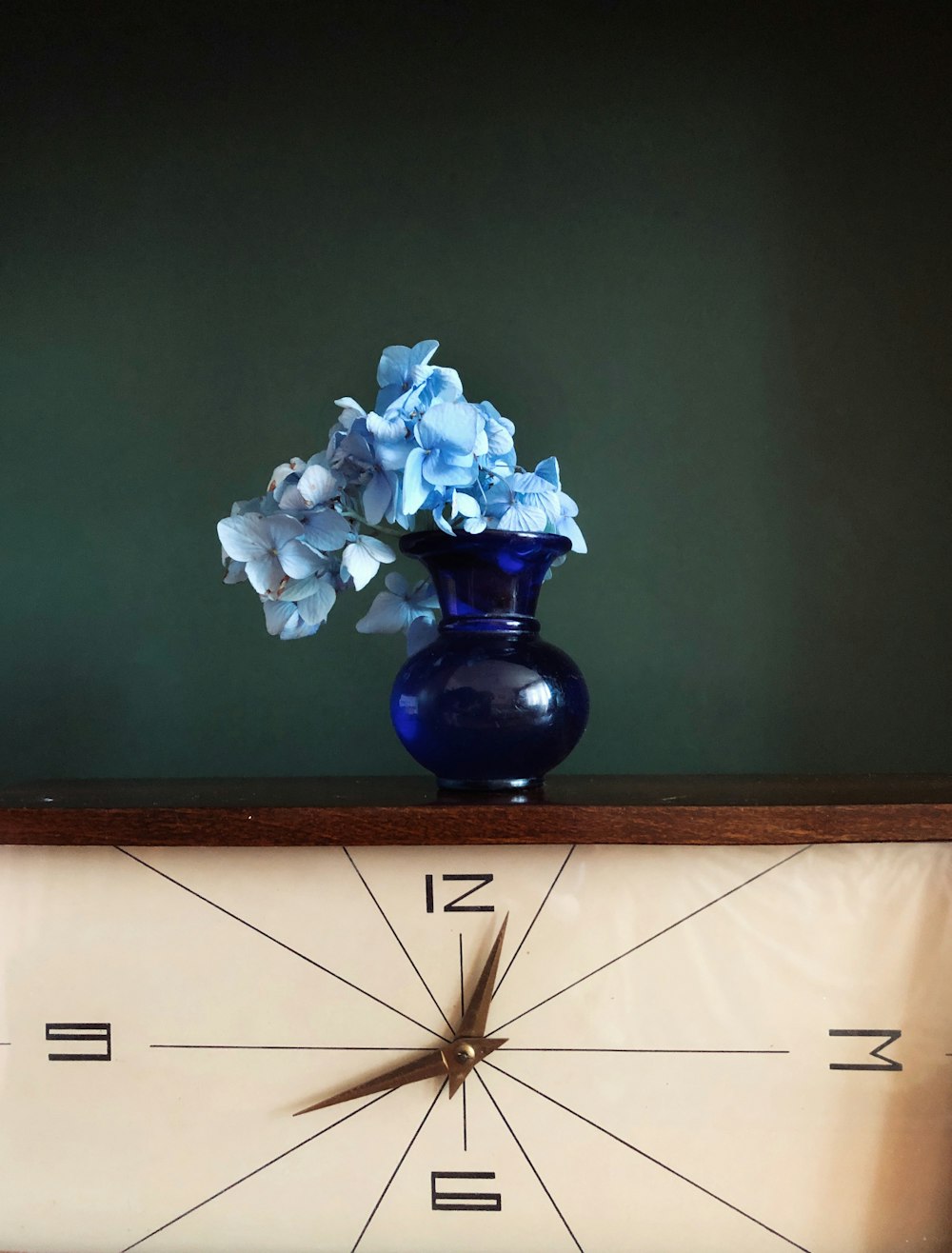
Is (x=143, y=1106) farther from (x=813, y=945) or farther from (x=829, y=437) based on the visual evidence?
(x=829, y=437)

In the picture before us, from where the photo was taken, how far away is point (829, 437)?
44.6 inches

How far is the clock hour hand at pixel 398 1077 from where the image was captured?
2.43ft

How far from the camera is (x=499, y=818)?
0.72 metres

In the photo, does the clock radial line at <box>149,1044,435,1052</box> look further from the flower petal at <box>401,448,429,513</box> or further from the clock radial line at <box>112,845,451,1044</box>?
the flower petal at <box>401,448,429,513</box>

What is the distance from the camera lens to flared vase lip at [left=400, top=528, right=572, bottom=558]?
81cm

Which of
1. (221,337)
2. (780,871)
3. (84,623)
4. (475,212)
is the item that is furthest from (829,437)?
(84,623)

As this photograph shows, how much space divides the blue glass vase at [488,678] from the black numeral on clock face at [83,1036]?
1.04ft

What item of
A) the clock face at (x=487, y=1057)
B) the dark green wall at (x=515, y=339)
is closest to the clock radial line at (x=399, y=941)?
the clock face at (x=487, y=1057)

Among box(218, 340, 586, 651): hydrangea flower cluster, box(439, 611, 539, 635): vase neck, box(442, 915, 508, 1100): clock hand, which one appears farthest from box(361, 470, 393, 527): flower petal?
box(442, 915, 508, 1100): clock hand

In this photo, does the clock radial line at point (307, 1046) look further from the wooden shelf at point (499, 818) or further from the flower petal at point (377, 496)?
the flower petal at point (377, 496)

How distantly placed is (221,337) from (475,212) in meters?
0.33

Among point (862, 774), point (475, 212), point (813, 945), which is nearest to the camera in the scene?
point (813, 945)

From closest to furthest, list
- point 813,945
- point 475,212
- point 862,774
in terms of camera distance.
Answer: point 813,945 < point 862,774 < point 475,212

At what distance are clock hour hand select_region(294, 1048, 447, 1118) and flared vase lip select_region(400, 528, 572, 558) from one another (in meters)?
0.38
